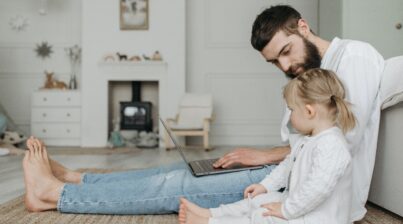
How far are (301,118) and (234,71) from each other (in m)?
4.97

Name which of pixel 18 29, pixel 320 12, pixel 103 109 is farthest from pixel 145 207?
pixel 18 29

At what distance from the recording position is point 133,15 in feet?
19.5

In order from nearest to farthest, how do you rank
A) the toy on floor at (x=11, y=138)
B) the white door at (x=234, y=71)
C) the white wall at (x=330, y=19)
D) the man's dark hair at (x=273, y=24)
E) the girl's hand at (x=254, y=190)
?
the girl's hand at (x=254, y=190), the man's dark hair at (x=273, y=24), the white wall at (x=330, y=19), the toy on floor at (x=11, y=138), the white door at (x=234, y=71)

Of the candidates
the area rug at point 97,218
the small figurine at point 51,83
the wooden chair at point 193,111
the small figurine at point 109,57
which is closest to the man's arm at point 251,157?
the area rug at point 97,218

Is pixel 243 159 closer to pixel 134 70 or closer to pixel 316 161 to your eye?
pixel 316 161

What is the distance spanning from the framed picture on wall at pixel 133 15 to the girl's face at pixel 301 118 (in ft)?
15.9

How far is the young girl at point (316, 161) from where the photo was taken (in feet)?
3.90

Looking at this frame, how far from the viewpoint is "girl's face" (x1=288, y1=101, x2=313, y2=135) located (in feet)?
4.19

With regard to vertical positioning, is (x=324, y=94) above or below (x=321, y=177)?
above

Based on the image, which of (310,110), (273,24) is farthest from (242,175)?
(273,24)

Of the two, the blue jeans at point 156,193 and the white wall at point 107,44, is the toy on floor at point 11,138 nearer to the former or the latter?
the white wall at point 107,44

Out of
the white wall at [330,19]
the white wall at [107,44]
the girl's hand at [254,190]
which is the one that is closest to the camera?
the girl's hand at [254,190]

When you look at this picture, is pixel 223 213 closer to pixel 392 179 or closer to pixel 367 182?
pixel 367 182

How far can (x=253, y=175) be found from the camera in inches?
61.8
